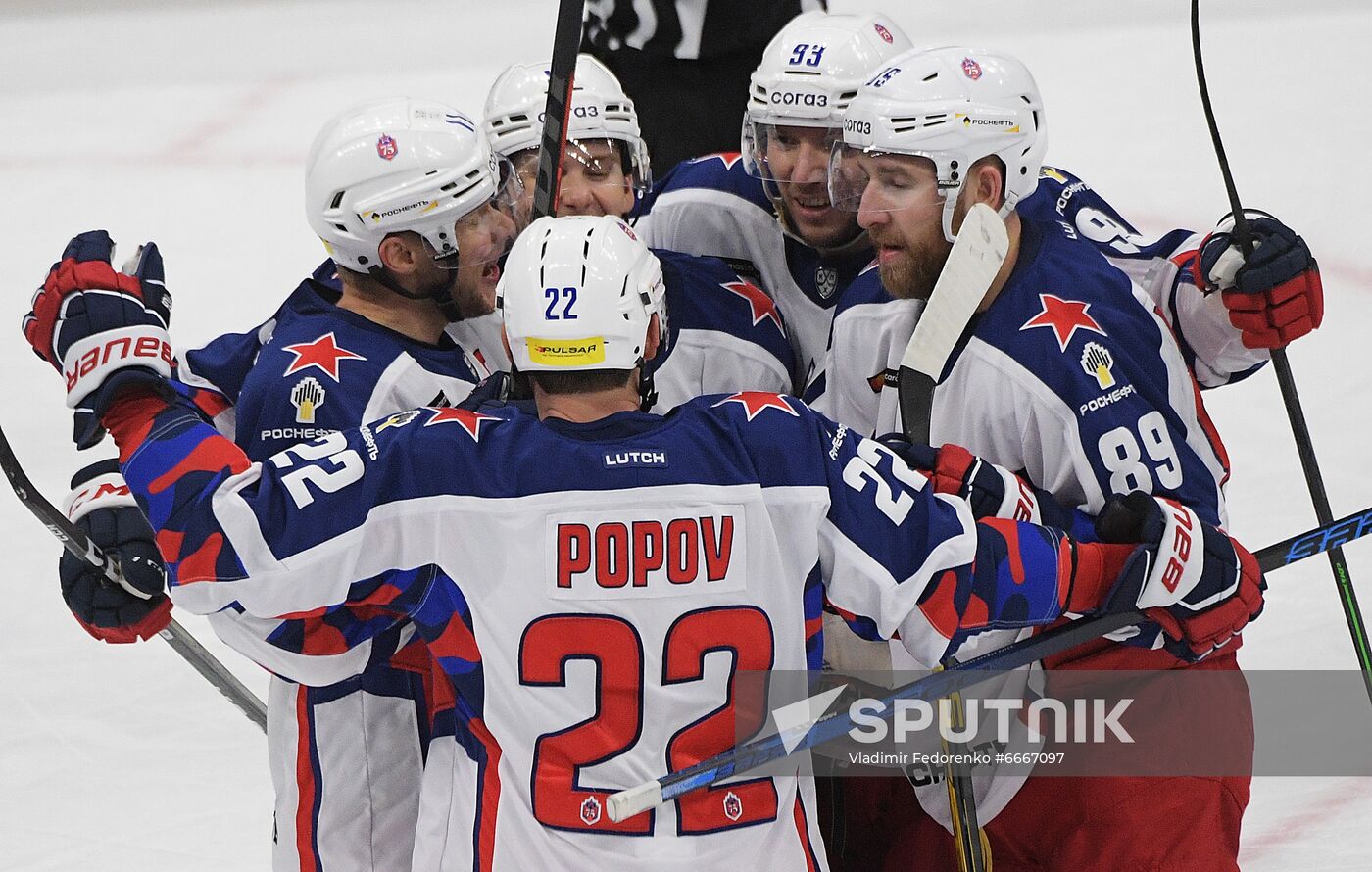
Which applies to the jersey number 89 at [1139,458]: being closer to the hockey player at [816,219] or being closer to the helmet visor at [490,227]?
the hockey player at [816,219]

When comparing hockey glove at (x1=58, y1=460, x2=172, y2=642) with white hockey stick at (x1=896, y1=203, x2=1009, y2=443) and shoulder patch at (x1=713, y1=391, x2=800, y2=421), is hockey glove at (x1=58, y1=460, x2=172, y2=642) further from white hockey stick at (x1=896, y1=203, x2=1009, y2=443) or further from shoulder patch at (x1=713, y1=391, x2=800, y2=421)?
white hockey stick at (x1=896, y1=203, x2=1009, y2=443)

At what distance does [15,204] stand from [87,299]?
5.00 meters

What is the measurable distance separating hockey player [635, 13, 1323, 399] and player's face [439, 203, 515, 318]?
54 centimetres

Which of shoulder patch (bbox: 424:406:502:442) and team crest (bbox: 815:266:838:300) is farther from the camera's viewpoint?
team crest (bbox: 815:266:838:300)

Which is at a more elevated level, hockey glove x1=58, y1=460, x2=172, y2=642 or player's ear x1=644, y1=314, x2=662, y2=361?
player's ear x1=644, y1=314, x2=662, y2=361

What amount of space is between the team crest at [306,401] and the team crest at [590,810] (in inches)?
27.9

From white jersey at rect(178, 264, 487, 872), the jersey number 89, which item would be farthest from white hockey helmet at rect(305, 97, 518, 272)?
the jersey number 89

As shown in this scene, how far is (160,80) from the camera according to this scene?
27.2 ft

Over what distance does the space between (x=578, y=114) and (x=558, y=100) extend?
62 centimetres

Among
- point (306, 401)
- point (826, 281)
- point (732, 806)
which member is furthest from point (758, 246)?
point (732, 806)

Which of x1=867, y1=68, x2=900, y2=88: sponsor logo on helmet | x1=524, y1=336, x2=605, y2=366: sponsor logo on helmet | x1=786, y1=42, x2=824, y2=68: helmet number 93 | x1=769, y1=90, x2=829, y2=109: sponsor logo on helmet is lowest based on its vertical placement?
x1=524, y1=336, x2=605, y2=366: sponsor logo on helmet

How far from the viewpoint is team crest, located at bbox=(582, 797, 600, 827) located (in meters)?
2.15

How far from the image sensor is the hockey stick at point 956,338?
2545 mm

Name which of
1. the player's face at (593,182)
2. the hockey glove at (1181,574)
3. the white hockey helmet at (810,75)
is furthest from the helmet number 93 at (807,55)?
the hockey glove at (1181,574)
